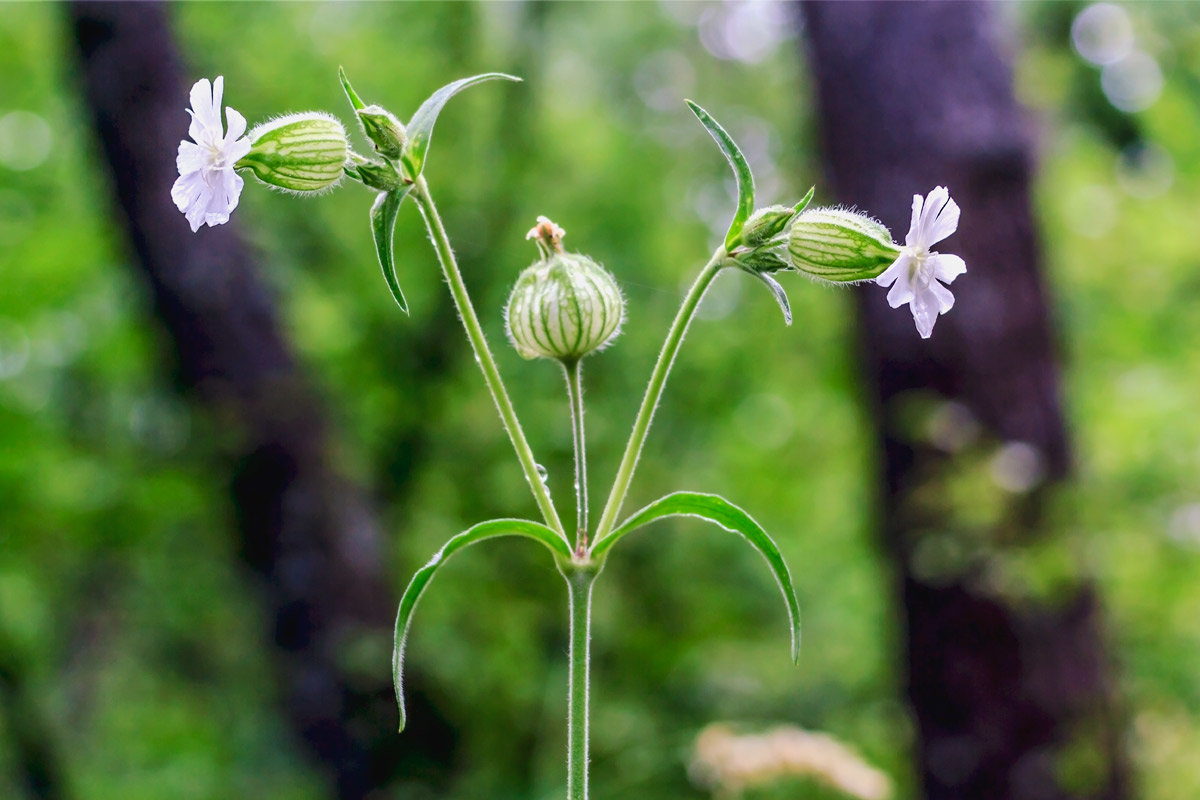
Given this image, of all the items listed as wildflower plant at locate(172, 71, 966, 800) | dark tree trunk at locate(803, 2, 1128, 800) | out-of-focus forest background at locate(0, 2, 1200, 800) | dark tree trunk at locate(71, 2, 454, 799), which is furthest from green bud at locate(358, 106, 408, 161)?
dark tree trunk at locate(71, 2, 454, 799)

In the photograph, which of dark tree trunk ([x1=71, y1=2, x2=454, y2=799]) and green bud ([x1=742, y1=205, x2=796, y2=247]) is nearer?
green bud ([x1=742, y1=205, x2=796, y2=247])

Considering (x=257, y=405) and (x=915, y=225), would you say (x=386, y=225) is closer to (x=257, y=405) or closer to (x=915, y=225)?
(x=915, y=225)

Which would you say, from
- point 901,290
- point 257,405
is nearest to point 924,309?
point 901,290

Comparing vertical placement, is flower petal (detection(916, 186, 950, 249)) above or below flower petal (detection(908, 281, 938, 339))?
above

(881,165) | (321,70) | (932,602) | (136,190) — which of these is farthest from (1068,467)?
(321,70)

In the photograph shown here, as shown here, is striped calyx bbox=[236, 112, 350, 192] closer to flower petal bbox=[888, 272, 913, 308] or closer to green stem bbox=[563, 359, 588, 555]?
Result: green stem bbox=[563, 359, 588, 555]

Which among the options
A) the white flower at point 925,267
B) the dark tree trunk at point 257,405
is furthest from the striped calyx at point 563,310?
the dark tree trunk at point 257,405

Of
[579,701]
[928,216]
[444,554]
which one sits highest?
[928,216]

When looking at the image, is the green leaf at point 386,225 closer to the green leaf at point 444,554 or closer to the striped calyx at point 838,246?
the green leaf at point 444,554
